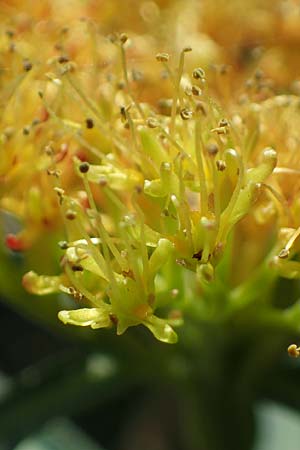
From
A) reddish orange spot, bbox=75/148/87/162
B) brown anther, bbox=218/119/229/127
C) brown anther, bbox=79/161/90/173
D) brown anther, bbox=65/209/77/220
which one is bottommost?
brown anther, bbox=65/209/77/220

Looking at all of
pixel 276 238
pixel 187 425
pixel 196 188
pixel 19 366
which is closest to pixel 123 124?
pixel 196 188

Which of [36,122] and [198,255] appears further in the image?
[36,122]

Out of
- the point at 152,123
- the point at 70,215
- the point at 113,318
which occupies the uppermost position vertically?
the point at 152,123

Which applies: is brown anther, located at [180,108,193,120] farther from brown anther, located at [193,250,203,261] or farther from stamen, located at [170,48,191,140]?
brown anther, located at [193,250,203,261]

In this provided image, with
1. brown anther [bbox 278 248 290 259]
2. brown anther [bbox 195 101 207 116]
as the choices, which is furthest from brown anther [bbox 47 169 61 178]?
brown anther [bbox 278 248 290 259]

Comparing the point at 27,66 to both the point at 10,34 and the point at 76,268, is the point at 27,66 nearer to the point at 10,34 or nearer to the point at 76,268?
the point at 10,34

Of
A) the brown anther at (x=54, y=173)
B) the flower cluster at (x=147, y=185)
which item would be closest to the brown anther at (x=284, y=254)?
the flower cluster at (x=147, y=185)

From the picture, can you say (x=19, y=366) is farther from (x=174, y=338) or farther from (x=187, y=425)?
(x=174, y=338)

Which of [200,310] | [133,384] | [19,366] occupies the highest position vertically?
[200,310]

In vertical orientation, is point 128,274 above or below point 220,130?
below

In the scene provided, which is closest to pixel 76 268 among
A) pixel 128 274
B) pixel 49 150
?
pixel 128 274

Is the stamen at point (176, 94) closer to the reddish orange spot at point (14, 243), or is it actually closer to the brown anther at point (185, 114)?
the brown anther at point (185, 114)
